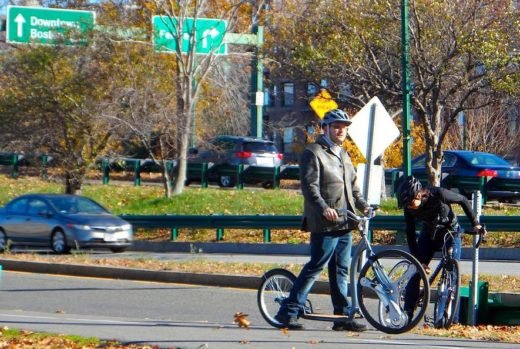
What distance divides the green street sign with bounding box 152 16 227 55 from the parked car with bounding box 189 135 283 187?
6385 mm

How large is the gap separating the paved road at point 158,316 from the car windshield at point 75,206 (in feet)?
16.1

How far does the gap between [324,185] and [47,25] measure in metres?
19.4

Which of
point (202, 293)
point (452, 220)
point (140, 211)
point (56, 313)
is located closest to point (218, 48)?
point (140, 211)

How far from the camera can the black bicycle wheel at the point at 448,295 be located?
10445 millimetres

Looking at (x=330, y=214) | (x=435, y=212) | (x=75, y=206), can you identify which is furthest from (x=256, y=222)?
(x=330, y=214)

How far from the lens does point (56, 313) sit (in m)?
12.9

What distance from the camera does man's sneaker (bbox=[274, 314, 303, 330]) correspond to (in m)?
9.80

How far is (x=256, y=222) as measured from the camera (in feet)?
79.5

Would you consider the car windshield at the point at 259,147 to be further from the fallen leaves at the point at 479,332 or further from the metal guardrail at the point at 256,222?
the fallen leaves at the point at 479,332

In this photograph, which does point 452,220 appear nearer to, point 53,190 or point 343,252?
point 343,252

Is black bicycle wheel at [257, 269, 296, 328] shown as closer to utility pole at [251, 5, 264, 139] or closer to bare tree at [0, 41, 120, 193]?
utility pole at [251, 5, 264, 139]

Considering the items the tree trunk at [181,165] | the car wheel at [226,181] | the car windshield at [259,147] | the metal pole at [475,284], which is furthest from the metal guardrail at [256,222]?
the car windshield at [259,147]

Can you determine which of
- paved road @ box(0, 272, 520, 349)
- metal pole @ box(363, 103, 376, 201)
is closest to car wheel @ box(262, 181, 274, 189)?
paved road @ box(0, 272, 520, 349)

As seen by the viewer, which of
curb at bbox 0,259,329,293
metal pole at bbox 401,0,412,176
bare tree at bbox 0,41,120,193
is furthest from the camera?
bare tree at bbox 0,41,120,193
